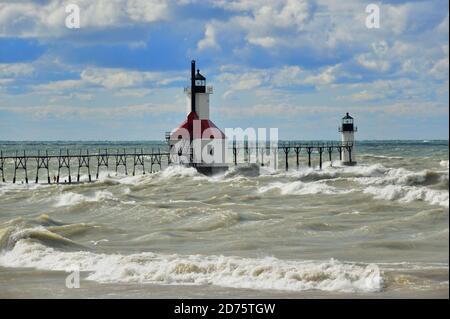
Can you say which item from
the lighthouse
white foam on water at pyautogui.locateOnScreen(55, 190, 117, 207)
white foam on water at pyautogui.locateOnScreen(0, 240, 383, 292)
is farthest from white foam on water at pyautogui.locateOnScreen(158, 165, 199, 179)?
white foam on water at pyautogui.locateOnScreen(0, 240, 383, 292)

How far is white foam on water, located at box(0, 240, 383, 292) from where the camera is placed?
1545 cm

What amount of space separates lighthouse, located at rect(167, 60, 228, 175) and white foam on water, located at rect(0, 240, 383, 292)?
39600 mm

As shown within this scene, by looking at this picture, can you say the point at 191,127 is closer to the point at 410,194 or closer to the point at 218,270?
the point at 410,194

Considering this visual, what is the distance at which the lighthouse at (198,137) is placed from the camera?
59531 mm

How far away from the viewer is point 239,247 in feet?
68.4

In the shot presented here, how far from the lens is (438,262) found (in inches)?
687

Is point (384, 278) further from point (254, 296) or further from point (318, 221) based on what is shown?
point (318, 221)

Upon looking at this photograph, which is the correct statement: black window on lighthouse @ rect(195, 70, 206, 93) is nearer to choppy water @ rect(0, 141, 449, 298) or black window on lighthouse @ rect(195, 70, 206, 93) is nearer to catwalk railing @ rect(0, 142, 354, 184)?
catwalk railing @ rect(0, 142, 354, 184)

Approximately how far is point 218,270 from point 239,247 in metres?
3.94

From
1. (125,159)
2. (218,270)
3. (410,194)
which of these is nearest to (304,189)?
(410,194)

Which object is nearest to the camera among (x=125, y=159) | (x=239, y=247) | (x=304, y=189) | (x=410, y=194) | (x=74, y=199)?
(x=239, y=247)

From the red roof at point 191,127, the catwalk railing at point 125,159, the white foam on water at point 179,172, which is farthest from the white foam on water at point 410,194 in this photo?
the catwalk railing at point 125,159
